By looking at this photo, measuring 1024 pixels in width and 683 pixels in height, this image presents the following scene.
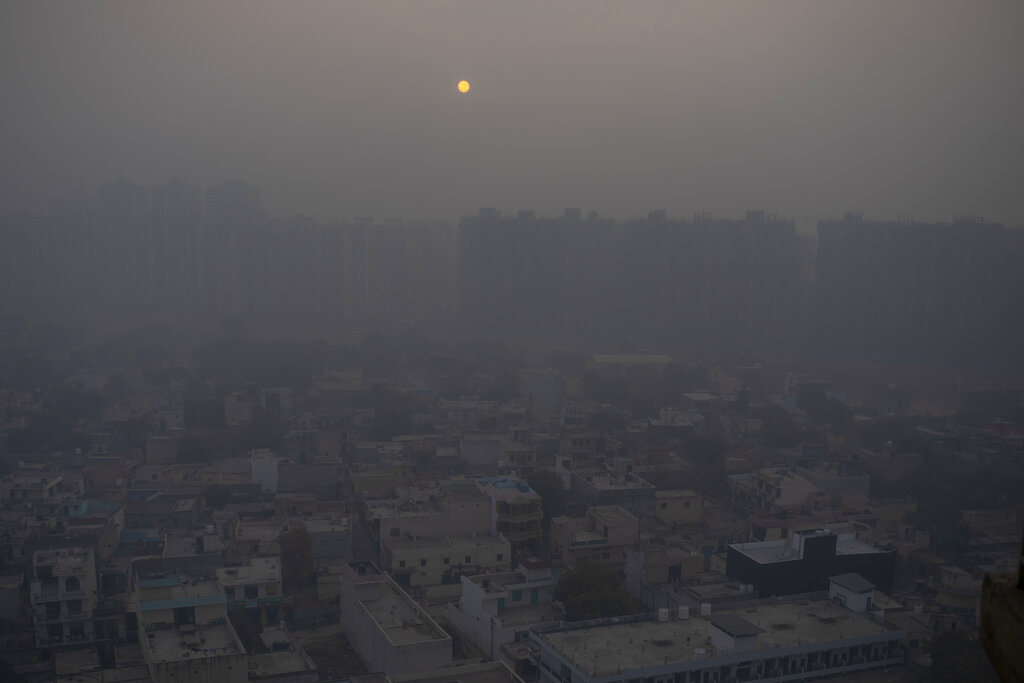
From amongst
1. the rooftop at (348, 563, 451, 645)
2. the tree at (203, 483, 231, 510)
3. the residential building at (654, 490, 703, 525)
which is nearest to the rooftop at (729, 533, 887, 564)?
the residential building at (654, 490, 703, 525)

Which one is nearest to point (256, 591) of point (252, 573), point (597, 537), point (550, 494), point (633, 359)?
point (252, 573)

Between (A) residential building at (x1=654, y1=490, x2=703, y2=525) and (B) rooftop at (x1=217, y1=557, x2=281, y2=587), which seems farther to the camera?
(A) residential building at (x1=654, y1=490, x2=703, y2=525)

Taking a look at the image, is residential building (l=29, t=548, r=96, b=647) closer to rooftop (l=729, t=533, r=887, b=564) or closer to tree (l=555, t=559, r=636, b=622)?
tree (l=555, t=559, r=636, b=622)

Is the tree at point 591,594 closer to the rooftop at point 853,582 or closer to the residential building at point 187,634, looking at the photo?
the rooftop at point 853,582

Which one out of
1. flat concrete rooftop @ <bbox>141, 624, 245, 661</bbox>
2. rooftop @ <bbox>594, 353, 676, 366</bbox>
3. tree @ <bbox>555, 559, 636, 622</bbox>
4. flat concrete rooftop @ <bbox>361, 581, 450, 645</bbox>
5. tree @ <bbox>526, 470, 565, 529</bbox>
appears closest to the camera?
flat concrete rooftop @ <bbox>141, 624, 245, 661</bbox>

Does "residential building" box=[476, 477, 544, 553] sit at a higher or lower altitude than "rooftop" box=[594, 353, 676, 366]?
lower

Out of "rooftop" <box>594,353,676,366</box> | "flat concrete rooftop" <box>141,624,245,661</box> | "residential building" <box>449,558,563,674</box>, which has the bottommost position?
"residential building" <box>449,558,563,674</box>

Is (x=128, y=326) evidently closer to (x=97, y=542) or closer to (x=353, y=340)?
(x=353, y=340)
